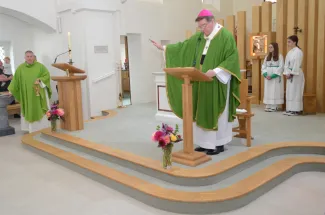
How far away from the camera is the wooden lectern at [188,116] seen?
12.9ft

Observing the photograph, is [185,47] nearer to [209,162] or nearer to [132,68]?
[209,162]

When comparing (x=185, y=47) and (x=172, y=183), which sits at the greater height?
(x=185, y=47)

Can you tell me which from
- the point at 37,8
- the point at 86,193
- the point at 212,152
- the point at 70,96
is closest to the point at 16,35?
the point at 37,8

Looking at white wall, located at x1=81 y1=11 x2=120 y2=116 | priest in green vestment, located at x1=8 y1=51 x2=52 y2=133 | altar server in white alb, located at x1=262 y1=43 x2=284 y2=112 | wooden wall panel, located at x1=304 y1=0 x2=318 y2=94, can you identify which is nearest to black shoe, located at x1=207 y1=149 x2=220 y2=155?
altar server in white alb, located at x1=262 y1=43 x2=284 y2=112

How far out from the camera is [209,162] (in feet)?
14.2

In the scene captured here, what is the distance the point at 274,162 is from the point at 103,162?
2342 mm

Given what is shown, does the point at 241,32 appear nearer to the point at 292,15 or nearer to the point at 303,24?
the point at 292,15

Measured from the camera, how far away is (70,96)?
247 inches

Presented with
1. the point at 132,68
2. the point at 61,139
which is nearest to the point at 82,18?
the point at 132,68

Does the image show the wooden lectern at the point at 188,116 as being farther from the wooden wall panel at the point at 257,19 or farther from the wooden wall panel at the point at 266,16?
the wooden wall panel at the point at 257,19

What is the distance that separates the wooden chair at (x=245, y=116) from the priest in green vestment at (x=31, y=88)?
4.07 m

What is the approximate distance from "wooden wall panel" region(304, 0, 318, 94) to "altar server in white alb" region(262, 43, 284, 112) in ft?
1.92

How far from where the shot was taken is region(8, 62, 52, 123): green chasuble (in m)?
7.25

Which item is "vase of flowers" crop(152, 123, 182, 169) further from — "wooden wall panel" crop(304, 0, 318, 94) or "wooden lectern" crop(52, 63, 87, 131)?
"wooden wall panel" crop(304, 0, 318, 94)
